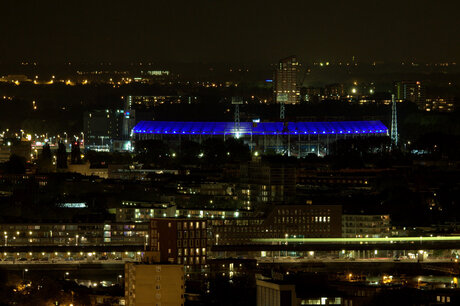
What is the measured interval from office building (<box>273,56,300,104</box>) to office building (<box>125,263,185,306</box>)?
55.4 metres

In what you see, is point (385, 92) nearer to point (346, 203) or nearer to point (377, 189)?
point (377, 189)

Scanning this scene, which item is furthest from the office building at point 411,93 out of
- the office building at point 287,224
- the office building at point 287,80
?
the office building at point 287,224

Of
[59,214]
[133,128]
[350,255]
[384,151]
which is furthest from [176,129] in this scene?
[350,255]

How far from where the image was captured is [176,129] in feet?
214

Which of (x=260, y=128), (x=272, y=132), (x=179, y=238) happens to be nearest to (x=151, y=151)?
(x=272, y=132)

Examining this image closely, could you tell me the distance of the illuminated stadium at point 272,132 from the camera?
6062 centimetres

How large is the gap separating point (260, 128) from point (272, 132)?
990 mm

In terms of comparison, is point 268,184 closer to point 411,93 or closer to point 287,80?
point 411,93

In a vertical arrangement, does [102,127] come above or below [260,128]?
above

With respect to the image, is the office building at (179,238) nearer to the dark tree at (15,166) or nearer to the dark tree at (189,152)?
the dark tree at (15,166)

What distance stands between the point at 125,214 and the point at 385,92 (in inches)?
1580

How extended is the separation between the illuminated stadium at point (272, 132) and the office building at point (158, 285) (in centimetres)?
3899

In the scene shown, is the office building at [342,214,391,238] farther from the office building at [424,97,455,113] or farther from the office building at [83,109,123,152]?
the office building at [424,97,455,113]

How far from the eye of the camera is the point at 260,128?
207ft
